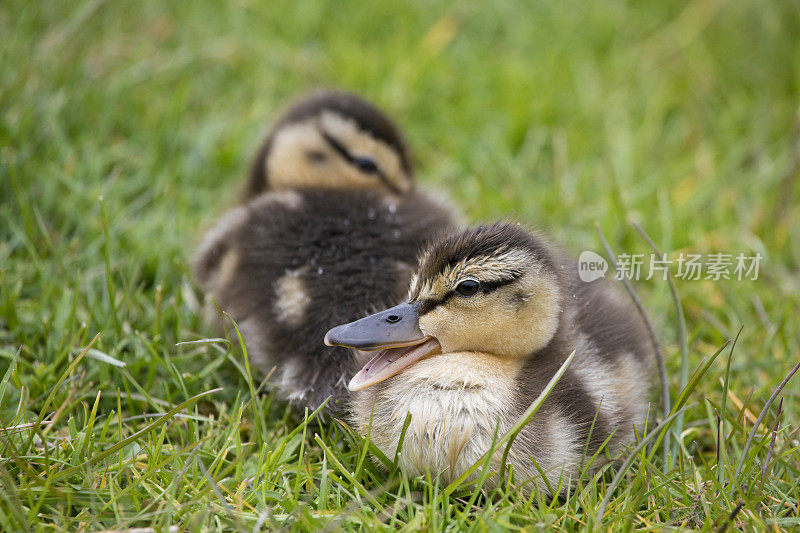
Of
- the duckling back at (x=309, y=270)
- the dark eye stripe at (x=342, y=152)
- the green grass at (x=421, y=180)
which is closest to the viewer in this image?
the green grass at (x=421, y=180)

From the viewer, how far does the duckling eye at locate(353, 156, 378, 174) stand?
7.69ft

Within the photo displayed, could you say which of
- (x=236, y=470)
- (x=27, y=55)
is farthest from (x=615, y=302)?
(x=27, y=55)

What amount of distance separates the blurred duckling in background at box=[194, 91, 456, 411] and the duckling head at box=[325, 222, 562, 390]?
0.61ft

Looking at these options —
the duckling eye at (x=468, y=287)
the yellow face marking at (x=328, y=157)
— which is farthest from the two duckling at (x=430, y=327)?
the yellow face marking at (x=328, y=157)

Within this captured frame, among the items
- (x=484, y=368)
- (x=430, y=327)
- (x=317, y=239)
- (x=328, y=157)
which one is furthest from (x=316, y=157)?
(x=484, y=368)

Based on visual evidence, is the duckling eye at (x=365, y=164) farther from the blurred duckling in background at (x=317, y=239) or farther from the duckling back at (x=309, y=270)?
the duckling back at (x=309, y=270)

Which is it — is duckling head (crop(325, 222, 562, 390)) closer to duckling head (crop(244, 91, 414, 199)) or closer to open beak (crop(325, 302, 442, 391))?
open beak (crop(325, 302, 442, 391))

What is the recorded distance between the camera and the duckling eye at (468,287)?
158cm

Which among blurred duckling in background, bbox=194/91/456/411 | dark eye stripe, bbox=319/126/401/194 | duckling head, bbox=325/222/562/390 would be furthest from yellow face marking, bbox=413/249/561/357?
dark eye stripe, bbox=319/126/401/194

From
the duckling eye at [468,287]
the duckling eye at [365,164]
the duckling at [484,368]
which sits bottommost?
the duckling at [484,368]

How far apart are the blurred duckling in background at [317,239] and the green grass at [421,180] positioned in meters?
0.11

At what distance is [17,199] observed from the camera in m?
2.34

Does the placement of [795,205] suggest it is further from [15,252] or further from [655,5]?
[15,252]

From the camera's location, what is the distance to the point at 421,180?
2.96m
